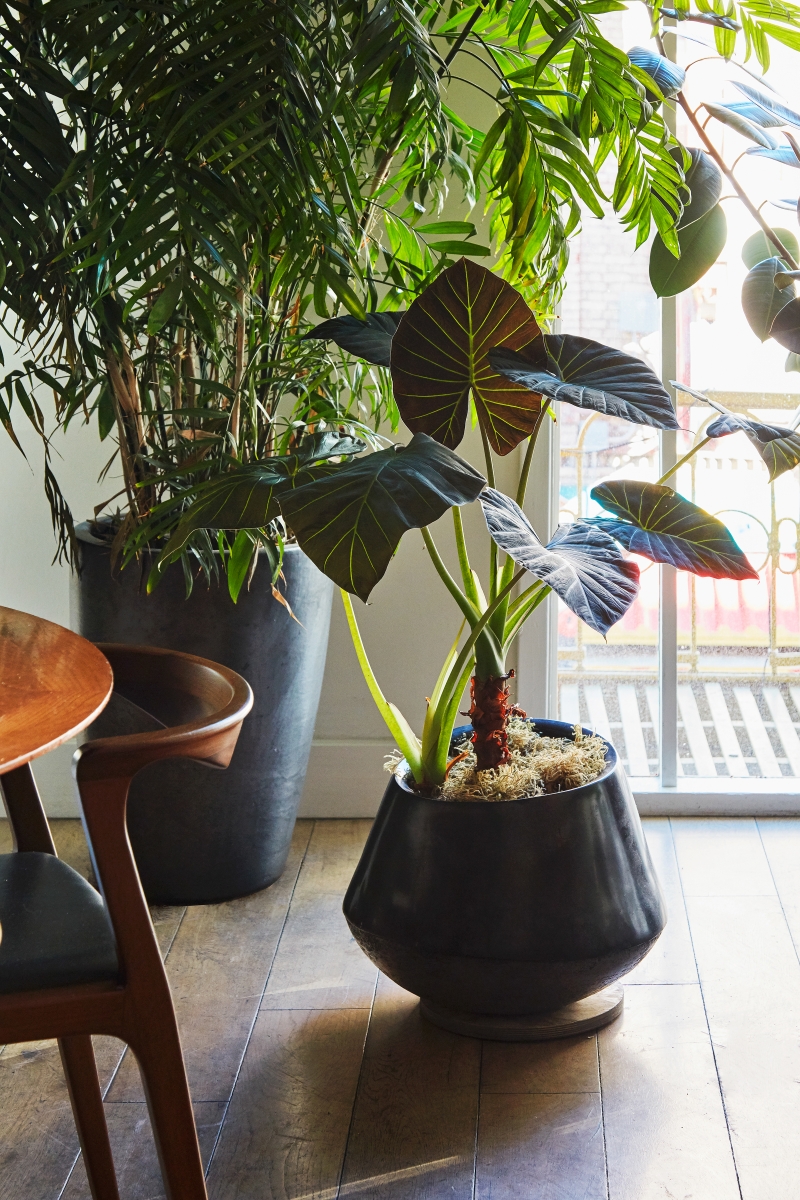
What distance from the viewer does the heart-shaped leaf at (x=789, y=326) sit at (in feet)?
5.78

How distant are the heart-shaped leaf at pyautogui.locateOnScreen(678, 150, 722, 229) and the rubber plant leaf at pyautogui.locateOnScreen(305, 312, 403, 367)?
1.89 ft

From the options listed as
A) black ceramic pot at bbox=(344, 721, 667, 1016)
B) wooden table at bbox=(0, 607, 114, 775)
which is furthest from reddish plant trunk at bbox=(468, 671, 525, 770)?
wooden table at bbox=(0, 607, 114, 775)

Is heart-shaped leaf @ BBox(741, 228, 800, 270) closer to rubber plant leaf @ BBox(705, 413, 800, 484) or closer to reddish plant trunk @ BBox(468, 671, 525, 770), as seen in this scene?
rubber plant leaf @ BBox(705, 413, 800, 484)

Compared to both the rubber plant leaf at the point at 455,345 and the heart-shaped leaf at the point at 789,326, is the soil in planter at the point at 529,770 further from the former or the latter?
the heart-shaped leaf at the point at 789,326

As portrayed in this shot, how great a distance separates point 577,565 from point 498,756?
1.47ft

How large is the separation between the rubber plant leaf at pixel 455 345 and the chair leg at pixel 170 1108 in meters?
0.78

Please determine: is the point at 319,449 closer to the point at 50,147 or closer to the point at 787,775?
the point at 50,147

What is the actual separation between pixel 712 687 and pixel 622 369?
4.36 feet

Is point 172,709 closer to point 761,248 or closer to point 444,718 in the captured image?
point 444,718

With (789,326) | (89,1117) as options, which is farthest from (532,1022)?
(789,326)

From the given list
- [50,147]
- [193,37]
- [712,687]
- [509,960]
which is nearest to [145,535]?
[50,147]

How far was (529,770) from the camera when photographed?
1576 mm

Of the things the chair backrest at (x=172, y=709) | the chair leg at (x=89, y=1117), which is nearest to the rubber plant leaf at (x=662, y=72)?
the chair backrest at (x=172, y=709)

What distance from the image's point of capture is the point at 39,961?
2.92 ft
